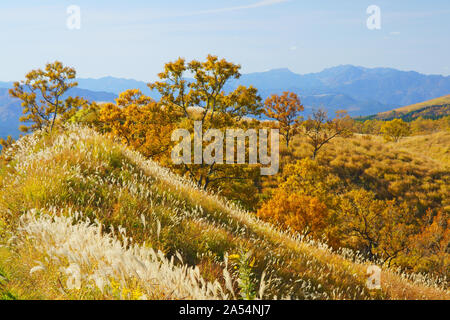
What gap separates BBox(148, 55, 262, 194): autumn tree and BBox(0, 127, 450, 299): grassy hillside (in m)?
20.6

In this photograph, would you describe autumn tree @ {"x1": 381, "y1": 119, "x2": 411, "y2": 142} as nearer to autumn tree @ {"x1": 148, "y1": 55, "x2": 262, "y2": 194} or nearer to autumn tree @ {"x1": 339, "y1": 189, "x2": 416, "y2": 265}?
autumn tree @ {"x1": 339, "y1": 189, "x2": 416, "y2": 265}

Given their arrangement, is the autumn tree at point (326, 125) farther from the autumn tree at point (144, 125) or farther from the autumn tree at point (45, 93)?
the autumn tree at point (45, 93)

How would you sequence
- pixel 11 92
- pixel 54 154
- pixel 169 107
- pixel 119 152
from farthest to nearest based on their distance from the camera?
pixel 11 92 < pixel 169 107 < pixel 119 152 < pixel 54 154

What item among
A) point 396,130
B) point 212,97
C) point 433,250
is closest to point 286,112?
point 212,97

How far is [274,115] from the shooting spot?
50094mm

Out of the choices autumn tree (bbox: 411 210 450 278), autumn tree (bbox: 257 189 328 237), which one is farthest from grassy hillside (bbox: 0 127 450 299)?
autumn tree (bbox: 411 210 450 278)

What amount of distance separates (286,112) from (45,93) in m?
35.0

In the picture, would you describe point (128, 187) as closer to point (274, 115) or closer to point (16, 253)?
point (16, 253)

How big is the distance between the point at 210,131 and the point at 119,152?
20.6 metres

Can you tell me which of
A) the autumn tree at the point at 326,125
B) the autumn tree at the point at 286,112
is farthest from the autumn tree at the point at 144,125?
the autumn tree at the point at 326,125

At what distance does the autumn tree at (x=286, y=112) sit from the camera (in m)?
49.5

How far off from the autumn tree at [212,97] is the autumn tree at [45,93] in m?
18.1

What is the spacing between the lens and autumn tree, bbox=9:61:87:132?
124 ft

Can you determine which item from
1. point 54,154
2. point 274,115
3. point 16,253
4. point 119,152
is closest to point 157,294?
point 16,253
